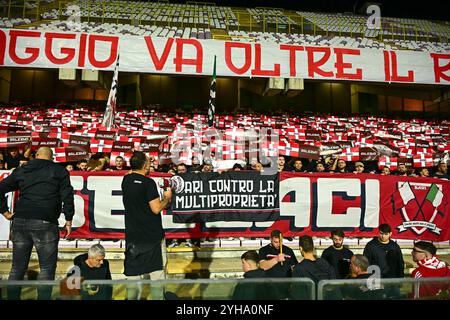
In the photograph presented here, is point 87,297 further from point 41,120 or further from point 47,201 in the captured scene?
point 41,120

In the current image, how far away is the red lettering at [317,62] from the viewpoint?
1274 cm

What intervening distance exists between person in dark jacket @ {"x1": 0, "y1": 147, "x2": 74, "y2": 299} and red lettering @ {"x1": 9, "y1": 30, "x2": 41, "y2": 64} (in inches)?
379

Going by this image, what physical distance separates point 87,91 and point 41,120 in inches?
318

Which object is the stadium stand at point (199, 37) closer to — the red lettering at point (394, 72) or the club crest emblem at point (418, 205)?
the club crest emblem at point (418, 205)

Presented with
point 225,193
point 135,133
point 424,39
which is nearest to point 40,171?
point 225,193

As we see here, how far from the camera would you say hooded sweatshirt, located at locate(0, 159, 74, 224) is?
3.55 metres

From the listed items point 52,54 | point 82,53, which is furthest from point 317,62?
point 52,54

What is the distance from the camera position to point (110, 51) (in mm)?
11969

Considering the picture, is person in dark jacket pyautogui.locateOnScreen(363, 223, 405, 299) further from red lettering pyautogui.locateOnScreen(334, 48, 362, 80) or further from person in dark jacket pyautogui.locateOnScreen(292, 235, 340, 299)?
red lettering pyautogui.locateOnScreen(334, 48, 362, 80)

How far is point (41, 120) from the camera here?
414 inches

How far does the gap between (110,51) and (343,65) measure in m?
8.13

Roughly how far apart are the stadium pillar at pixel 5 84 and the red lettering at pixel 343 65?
48.1 ft

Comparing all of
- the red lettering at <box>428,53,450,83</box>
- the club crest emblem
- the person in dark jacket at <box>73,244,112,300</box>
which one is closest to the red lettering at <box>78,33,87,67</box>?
the person in dark jacket at <box>73,244,112,300</box>

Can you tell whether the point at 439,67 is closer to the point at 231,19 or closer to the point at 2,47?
the point at 231,19
